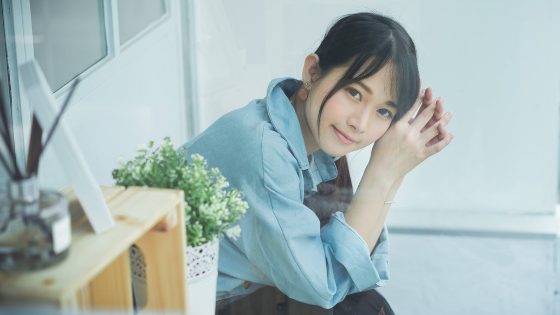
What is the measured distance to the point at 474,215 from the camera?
1082 mm

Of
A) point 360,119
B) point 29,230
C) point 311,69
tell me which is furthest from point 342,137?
point 29,230

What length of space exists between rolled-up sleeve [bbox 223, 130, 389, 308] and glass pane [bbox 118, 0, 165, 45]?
50cm

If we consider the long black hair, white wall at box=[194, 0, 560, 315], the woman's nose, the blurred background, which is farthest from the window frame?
the woman's nose

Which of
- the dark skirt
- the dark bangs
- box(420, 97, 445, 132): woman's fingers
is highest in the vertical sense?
the dark bangs

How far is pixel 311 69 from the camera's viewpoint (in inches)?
38.7

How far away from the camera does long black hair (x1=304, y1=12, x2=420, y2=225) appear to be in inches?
35.1

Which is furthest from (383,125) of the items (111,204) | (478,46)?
(111,204)

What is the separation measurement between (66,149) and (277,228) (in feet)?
1.43

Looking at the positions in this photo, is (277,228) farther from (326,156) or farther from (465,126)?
(465,126)

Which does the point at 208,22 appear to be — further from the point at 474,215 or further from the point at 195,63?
the point at 474,215

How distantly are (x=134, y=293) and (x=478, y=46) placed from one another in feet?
2.88

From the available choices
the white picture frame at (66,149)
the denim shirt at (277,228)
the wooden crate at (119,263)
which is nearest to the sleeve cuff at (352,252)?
the denim shirt at (277,228)

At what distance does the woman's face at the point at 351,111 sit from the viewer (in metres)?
0.91

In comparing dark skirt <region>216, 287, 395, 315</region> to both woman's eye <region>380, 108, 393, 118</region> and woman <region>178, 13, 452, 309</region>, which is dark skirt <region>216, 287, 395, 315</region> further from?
woman's eye <region>380, 108, 393, 118</region>
